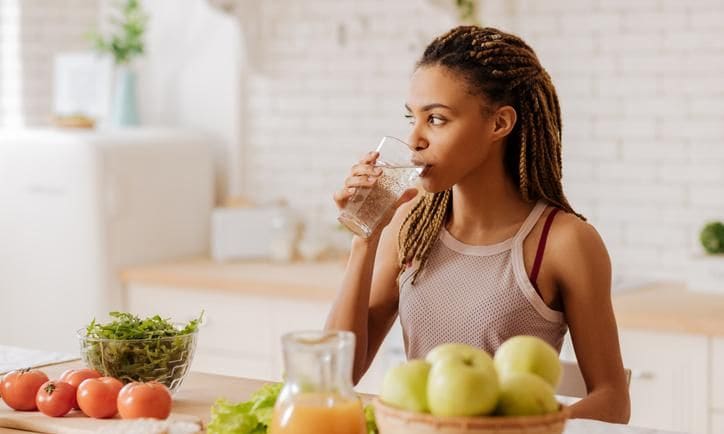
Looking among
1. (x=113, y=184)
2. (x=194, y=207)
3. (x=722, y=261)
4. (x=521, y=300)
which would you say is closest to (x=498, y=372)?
(x=521, y=300)

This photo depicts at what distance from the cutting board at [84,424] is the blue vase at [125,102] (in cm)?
291

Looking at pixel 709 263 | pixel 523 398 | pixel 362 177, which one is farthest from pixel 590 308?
pixel 709 263

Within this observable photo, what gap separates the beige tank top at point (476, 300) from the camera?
2422 millimetres

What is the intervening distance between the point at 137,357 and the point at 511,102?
2.93ft

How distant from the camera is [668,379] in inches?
131

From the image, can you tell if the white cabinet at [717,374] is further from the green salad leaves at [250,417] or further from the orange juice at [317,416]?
the orange juice at [317,416]

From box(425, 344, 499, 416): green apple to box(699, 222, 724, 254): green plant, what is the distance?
2.47 metres

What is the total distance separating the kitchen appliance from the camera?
4.29 m

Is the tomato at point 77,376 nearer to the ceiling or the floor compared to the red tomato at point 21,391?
nearer to the ceiling

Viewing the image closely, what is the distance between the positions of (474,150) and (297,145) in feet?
7.76

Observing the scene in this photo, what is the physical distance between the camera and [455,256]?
2.51 m

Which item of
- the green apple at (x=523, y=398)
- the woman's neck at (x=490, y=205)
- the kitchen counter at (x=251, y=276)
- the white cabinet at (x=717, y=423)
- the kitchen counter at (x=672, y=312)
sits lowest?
the white cabinet at (x=717, y=423)

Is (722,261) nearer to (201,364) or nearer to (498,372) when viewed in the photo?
(201,364)

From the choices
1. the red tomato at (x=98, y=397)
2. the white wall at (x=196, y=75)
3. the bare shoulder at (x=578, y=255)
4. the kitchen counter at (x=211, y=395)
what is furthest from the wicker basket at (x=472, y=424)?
the white wall at (x=196, y=75)
